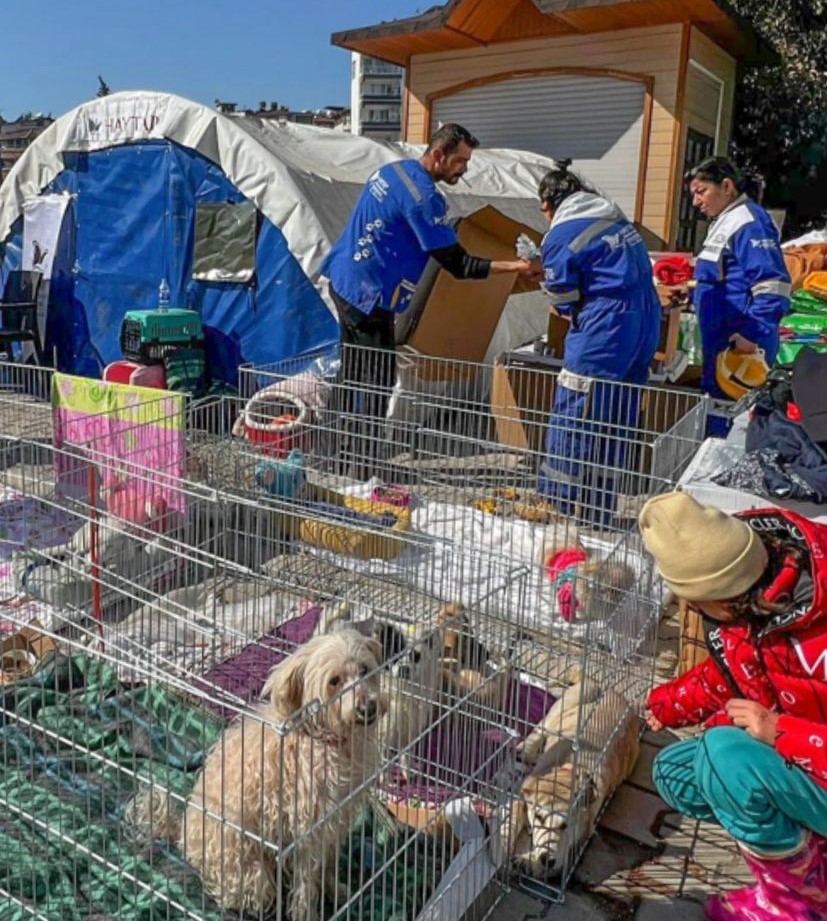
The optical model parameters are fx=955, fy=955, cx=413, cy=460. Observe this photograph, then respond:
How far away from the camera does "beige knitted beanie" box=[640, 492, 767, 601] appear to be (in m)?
2.08

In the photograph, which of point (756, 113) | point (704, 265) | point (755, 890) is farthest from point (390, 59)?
point (755, 890)

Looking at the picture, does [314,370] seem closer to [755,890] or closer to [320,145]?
[320,145]

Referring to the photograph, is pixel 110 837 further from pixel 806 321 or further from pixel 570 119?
pixel 570 119

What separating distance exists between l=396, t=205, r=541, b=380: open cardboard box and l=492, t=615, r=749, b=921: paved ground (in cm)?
400

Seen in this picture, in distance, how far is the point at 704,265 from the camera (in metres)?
5.42

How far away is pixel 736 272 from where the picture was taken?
17.5 feet

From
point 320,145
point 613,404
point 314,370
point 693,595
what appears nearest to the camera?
point 693,595

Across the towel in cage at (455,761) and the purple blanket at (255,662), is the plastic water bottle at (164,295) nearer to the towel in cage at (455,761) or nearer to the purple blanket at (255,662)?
the purple blanket at (255,662)

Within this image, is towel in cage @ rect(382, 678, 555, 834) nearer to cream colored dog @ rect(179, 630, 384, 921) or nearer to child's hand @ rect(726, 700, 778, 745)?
cream colored dog @ rect(179, 630, 384, 921)

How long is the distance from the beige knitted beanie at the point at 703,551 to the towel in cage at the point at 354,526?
108cm

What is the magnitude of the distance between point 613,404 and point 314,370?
A: 96.0 inches

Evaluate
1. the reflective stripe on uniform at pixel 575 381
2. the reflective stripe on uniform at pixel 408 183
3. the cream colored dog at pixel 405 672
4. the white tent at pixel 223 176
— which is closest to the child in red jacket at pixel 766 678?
the cream colored dog at pixel 405 672

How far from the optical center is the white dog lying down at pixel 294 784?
2.10m

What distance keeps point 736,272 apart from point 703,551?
3.66 m
